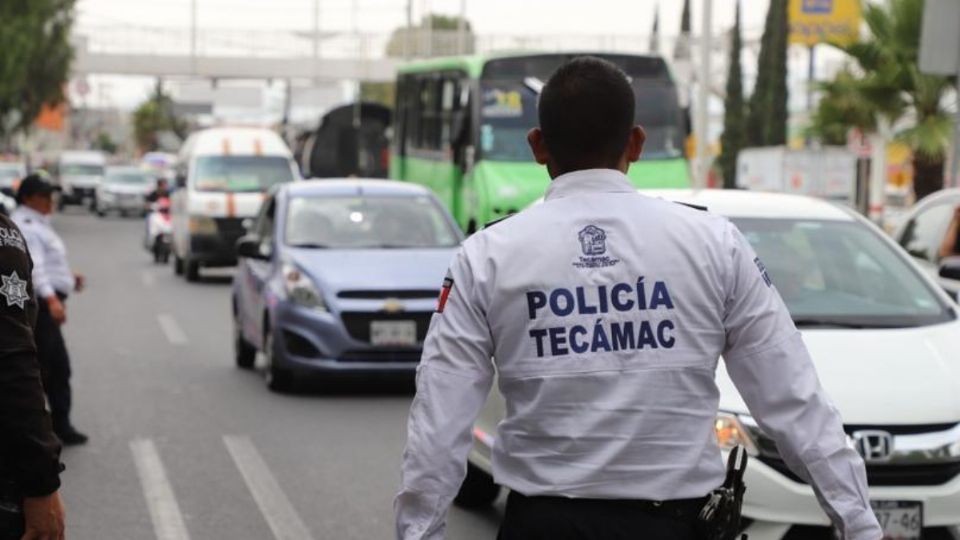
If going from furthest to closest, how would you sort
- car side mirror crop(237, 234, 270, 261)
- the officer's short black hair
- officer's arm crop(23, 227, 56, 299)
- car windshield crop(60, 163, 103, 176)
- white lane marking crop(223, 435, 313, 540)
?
car windshield crop(60, 163, 103, 176)
car side mirror crop(237, 234, 270, 261)
officer's arm crop(23, 227, 56, 299)
white lane marking crop(223, 435, 313, 540)
the officer's short black hair

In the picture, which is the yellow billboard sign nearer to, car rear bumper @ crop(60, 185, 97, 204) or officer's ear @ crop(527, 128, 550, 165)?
car rear bumper @ crop(60, 185, 97, 204)

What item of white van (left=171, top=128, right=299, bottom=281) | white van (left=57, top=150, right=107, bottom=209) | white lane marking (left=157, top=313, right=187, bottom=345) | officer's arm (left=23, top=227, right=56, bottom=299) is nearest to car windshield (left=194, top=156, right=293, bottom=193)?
white van (left=171, top=128, right=299, bottom=281)

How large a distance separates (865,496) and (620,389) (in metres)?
0.53

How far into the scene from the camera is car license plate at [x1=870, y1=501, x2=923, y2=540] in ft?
22.9

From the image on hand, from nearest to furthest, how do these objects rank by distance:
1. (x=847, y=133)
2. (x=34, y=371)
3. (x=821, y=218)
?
(x=34, y=371) < (x=821, y=218) < (x=847, y=133)

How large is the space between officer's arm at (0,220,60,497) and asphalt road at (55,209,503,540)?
4193mm

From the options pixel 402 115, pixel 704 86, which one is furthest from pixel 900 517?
pixel 704 86

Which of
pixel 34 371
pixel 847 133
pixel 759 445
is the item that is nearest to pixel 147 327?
pixel 759 445

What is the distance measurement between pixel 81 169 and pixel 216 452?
59.4 m

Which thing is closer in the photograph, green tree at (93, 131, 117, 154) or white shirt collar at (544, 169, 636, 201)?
white shirt collar at (544, 169, 636, 201)

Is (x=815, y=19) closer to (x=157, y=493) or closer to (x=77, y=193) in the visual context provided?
(x=77, y=193)

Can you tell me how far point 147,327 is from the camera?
1967 centimetres

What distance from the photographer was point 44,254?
36.1 feet

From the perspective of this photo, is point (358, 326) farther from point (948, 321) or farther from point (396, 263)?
point (948, 321)
